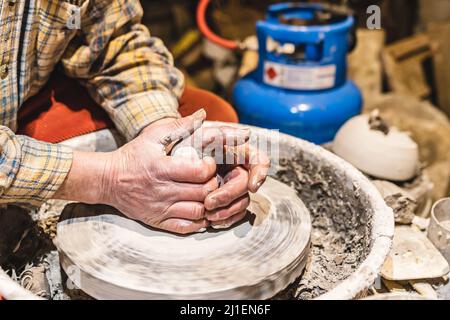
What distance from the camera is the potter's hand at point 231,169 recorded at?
1.14 metres

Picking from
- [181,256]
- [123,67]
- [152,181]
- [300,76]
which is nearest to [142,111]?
[123,67]

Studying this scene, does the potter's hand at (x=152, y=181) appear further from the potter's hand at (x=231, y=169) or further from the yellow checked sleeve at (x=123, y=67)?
the yellow checked sleeve at (x=123, y=67)

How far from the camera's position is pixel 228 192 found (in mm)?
1130

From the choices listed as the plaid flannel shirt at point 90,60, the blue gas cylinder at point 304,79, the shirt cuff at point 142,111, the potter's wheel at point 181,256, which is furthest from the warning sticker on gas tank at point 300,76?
the potter's wheel at point 181,256

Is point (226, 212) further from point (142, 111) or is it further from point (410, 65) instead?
point (410, 65)

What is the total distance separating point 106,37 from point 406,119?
66.9 inches

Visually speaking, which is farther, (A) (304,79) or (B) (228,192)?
(A) (304,79)

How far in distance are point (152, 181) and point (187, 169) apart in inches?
3.2

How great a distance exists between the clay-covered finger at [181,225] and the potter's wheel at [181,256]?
A: 2 cm

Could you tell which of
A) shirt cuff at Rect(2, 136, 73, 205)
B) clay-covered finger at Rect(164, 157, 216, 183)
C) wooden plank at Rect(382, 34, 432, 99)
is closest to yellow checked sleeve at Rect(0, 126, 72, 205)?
shirt cuff at Rect(2, 136, 73, 205)

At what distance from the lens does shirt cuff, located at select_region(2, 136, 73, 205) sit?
1129 mm

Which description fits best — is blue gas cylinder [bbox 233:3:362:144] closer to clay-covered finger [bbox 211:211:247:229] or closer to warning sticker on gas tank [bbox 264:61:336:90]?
warning sticker on gas tank [bbox 264:61:336:90]

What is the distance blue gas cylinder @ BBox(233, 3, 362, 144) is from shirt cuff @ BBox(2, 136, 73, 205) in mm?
1363
